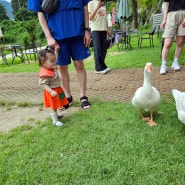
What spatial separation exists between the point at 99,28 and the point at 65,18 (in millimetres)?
2679

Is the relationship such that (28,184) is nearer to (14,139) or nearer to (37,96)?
(14,139)

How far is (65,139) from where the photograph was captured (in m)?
2.69

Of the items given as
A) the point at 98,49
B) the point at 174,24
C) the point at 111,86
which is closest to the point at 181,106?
the point at 111,86

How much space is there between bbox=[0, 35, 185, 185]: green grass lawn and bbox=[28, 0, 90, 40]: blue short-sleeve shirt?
3.66 ft

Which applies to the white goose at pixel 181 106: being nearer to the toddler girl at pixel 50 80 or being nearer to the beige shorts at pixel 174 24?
the toddler girl at pixel 50 80

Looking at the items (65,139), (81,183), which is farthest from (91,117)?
(81,183)

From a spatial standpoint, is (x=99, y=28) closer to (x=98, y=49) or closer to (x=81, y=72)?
(x=98, y=49)

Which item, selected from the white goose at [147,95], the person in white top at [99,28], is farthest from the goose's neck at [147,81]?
the person in white top at [99,28]

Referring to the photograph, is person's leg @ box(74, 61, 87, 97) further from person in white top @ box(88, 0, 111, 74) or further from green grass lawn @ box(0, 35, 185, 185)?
person in white top @ box(88, 0, 111, 74)

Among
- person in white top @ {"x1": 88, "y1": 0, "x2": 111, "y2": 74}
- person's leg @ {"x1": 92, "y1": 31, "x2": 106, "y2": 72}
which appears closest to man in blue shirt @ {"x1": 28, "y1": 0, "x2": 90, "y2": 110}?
person in white top @ {"x1": 88, "y1": 0, "x2": 111, "y2": 74}

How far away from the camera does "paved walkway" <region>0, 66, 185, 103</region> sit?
4.19 meters

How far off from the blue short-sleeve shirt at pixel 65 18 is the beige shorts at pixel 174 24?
2.26 m

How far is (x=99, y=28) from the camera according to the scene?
5.77m

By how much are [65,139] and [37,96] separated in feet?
6.76
